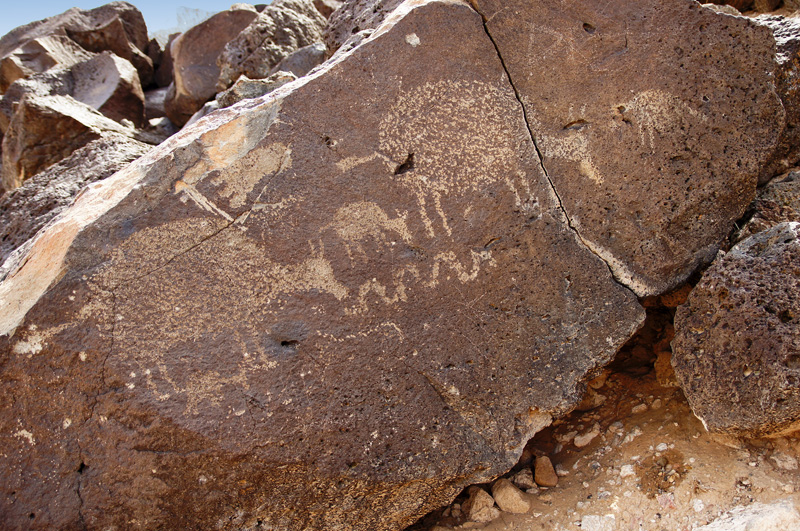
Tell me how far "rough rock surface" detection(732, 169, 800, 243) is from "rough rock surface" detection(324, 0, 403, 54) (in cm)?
152

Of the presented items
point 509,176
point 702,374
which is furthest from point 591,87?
point 702,374

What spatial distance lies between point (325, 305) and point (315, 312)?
0.10 feet

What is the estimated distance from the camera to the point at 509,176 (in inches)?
64.3

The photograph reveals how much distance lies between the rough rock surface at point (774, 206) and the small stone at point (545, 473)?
0.89m

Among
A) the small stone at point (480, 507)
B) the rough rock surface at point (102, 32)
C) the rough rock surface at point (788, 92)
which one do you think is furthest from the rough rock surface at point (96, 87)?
the rough rock surface at point (788, 92)

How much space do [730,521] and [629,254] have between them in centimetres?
72

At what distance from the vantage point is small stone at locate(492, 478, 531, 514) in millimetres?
1653

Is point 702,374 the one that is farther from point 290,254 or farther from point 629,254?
point 290,254

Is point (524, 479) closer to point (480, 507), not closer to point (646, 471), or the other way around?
point (480, 507)

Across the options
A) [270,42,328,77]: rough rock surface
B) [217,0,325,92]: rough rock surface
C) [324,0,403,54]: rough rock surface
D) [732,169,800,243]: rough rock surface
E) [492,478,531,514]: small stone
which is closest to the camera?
[492,478,531,514]: small stone

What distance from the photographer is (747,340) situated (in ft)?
4.75

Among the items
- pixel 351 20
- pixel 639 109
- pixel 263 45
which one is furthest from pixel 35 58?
pixel 639 109

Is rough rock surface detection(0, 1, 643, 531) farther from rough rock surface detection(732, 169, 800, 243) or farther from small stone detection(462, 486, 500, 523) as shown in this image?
rough rock surface detection(732, 169, 800, 243)

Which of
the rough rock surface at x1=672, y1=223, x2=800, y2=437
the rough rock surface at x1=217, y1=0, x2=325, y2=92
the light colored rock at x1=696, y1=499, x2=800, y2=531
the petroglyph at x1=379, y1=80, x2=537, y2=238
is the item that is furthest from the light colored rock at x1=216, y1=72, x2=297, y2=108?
the light colored rock at x1=696, y1=499, x2=800, y2=531
